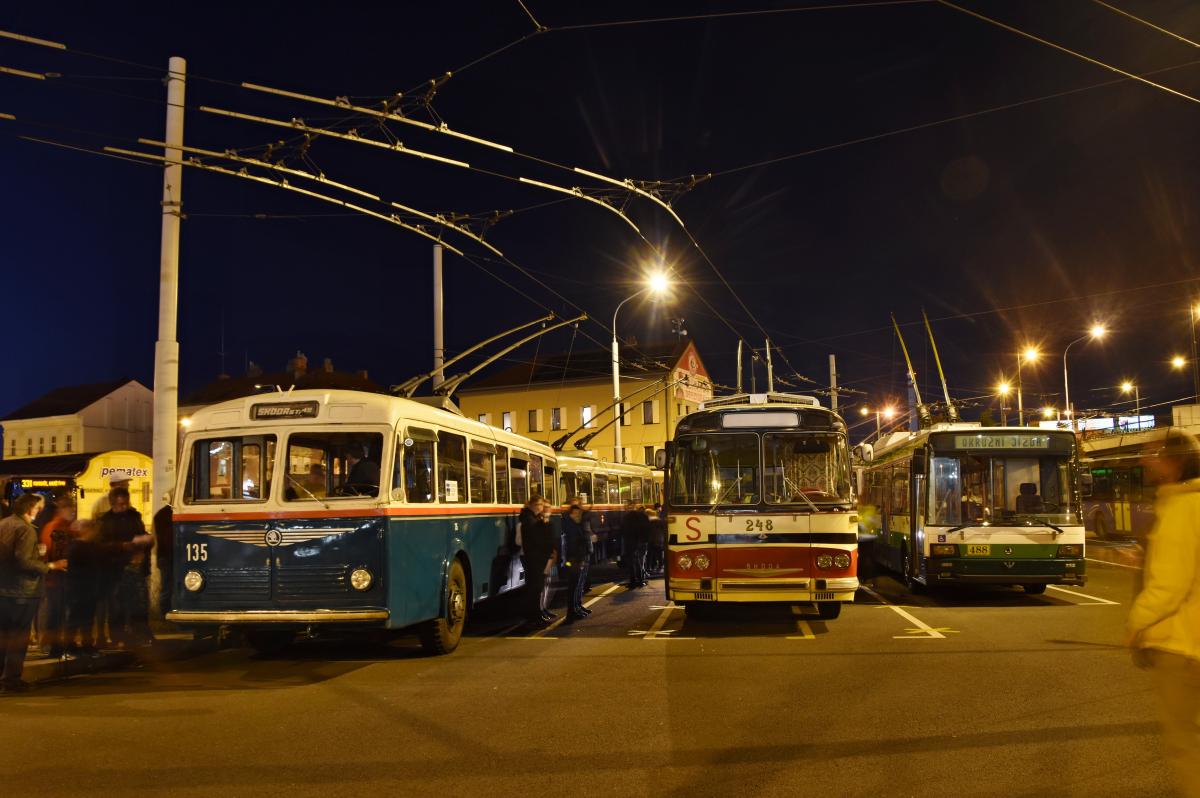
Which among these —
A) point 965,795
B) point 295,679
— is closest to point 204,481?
point 295,679

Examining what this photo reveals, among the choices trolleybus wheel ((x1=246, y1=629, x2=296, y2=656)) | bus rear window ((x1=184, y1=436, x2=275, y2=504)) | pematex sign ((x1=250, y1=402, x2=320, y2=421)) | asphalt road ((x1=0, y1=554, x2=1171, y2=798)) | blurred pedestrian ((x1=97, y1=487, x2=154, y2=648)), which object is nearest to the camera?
asphalt road ((x1=0, y1=554, x2=1171, y2=798))

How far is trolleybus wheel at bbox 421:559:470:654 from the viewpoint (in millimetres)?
11570

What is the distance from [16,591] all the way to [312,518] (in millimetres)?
2722

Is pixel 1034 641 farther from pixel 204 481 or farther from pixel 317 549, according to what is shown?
pixel 204 481

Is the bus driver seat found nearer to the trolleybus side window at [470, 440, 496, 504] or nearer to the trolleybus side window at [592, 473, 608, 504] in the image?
the trolleybus side window at [470, 440, 496, 504]

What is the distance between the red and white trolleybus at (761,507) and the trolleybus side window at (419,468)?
132 inches

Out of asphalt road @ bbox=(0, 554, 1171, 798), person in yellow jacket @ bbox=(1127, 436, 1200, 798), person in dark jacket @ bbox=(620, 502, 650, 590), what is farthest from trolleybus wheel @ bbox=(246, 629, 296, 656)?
person in yellow jacket @ bbox=(1127, 436, 1200, 798)

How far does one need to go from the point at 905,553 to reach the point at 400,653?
10186mm

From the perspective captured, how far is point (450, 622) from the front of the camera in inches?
471

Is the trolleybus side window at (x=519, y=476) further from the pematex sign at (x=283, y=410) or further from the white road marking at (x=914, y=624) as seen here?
the white road marking at (x=914, y=624)

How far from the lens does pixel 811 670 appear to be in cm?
1008

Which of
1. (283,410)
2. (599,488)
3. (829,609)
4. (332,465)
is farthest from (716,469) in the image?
(599,488)

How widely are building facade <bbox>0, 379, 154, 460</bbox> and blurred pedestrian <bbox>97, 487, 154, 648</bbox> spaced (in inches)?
2655

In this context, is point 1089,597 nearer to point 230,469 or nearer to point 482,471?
point 482,471
